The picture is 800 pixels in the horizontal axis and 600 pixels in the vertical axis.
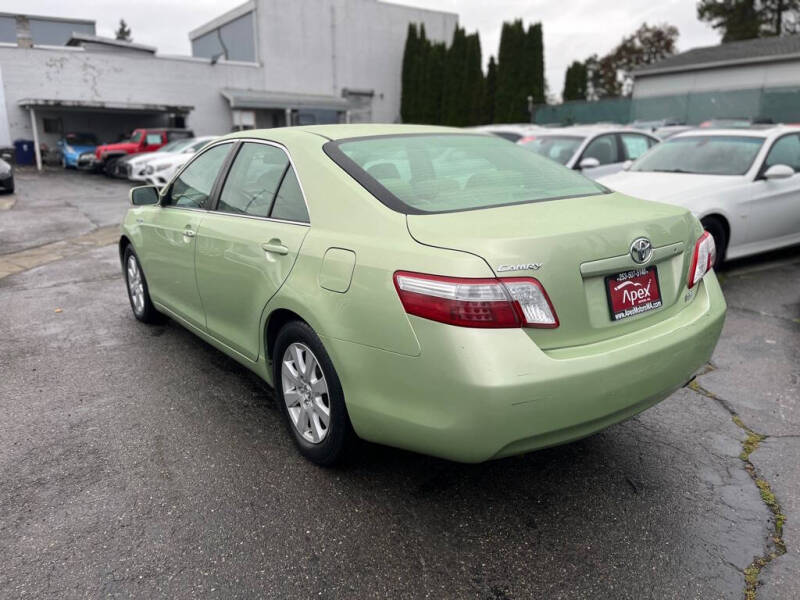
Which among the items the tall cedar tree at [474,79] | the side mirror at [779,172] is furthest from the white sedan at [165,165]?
the tall cedar tree at [474,79]

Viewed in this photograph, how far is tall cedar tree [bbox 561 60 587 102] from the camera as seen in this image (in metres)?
41.4

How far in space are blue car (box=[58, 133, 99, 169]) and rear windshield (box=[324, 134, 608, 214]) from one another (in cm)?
2541

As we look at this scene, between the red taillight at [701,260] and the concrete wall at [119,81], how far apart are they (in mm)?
30965

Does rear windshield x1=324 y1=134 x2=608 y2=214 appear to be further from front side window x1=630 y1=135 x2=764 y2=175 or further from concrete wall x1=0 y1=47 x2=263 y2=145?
concrete wall x1=0 y1=47 x2=263 y2=145

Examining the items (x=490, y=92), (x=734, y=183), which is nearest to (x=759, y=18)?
(x=490, y=92)

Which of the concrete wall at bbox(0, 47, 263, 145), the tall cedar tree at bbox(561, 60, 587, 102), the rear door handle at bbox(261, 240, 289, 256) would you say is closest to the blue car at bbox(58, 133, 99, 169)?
the concrete wall at bbox(0, 47, 263, 145)

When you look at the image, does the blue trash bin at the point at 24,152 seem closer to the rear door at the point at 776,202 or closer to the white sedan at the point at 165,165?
the white sedan at the point at 165,165

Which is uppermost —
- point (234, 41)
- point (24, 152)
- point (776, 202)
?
point (234, 41)

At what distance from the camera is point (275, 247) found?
2.99 m

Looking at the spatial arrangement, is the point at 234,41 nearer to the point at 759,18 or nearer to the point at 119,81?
the point at 119,81

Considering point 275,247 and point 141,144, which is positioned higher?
point 141,144

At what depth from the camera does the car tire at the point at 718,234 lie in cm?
627

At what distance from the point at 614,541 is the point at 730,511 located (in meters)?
0.59

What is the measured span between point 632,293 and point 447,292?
83cm
